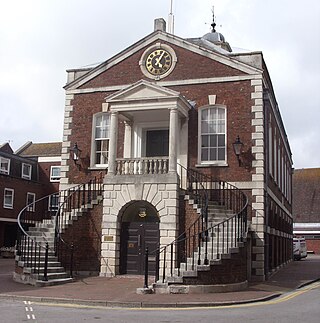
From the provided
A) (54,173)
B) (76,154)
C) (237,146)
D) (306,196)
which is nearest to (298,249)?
(306,196)

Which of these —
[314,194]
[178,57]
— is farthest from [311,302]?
[314,194]

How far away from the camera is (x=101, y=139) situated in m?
21.5

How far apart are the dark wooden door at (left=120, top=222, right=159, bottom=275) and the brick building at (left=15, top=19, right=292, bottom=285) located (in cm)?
4

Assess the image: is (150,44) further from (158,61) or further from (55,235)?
(55,235)

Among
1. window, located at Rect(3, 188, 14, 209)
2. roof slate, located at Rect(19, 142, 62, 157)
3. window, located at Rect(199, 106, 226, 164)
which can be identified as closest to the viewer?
window, located at Rect(199, 106, 226, 164)

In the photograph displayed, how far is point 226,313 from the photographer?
10977 mm

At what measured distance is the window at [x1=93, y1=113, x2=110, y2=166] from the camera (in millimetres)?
21375

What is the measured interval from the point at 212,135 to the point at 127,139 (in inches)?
140

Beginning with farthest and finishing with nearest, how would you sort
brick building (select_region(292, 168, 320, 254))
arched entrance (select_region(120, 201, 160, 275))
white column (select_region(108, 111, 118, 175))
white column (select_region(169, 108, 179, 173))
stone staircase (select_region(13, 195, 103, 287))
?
brick building (select_region(292, 168, 320, 254)) < white column (select_region(108, 111, 118, 175)) < arched entrance (select_region(120, 201, 160, 275)) < white column (select_region(169, 108, 179, 173)) < stone staircase (select_region(13, 195, 103, 287))

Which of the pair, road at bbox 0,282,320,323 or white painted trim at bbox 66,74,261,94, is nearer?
road at bbox 0,282,320,323

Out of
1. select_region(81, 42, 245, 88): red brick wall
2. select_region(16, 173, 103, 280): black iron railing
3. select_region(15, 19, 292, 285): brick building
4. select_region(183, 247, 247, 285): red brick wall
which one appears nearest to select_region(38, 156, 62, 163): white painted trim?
select_region(15, 19, 292, 285): brick building

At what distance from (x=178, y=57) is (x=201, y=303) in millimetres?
11769

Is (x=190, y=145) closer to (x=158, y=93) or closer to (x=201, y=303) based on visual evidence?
(x=158, y=93)

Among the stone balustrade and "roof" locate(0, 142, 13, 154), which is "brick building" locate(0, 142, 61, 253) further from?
the stone balustrade
